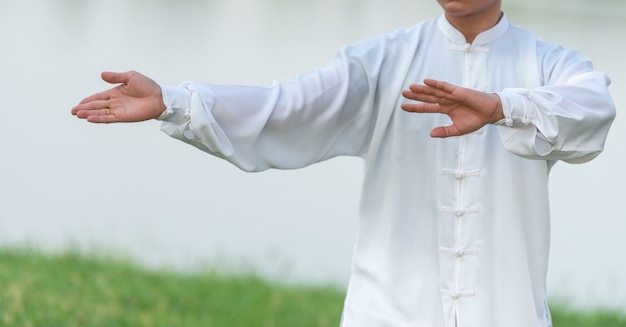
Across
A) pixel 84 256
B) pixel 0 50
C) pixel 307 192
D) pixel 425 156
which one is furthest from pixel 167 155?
pixel 425 156

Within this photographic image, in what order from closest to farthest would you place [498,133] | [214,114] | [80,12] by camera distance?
[214,114] < [498,133] < [80,12]

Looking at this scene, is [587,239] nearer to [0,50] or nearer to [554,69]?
[554,69]

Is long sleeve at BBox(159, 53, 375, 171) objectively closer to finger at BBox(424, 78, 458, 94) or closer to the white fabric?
the white fabric

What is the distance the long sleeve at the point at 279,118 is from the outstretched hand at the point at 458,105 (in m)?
0.36

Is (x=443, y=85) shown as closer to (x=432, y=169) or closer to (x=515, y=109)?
(x=515, y=109)

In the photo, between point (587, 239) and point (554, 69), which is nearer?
point (554, 69)

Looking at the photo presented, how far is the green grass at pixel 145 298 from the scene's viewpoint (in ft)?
16.1

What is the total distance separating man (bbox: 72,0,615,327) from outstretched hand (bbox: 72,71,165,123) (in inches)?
10.6

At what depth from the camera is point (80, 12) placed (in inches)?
603

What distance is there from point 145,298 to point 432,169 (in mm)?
2396

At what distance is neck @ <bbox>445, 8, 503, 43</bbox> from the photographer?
3.12 meters

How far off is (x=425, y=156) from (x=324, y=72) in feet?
1.14

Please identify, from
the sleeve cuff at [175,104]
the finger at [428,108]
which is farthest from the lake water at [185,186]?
the finger at [428,108]

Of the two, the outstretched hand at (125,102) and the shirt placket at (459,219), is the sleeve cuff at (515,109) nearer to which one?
the shirt placket at (459,219)
